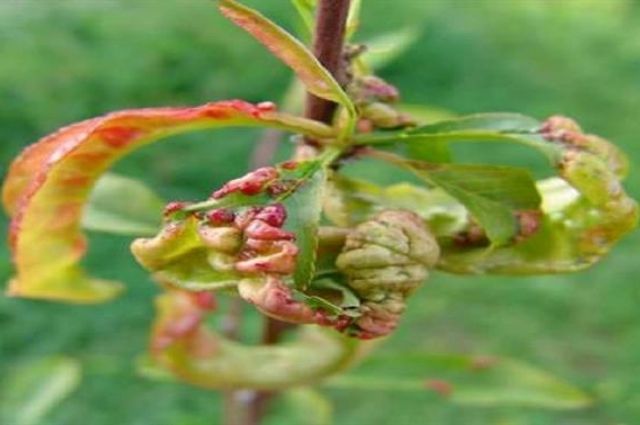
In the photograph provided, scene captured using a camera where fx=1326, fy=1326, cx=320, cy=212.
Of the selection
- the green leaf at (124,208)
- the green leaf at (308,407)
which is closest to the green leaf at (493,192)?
the green leaf at (124,208)

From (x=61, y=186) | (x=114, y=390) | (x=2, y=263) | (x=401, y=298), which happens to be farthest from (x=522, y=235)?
(x=2, y=263)

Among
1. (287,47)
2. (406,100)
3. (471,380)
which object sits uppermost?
(406,100)

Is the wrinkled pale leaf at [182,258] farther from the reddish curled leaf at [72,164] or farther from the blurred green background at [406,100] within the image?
the blurred green background at [406,100]

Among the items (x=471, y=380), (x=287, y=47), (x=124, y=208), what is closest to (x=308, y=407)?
(x=471, y=380)


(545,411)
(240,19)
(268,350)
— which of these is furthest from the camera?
(545,411)

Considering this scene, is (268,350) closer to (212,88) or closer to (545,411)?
(545,411)

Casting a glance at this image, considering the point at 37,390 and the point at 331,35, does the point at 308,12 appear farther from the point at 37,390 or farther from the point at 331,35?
the point at 37,390
